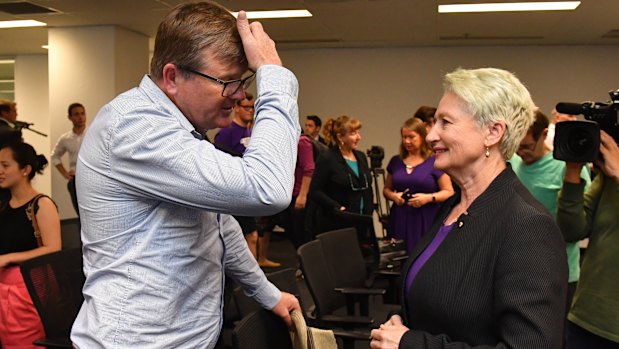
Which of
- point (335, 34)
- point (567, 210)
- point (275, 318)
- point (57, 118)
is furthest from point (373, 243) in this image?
point (57, 118)

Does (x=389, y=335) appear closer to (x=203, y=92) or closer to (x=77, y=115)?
(x=203, y=92)

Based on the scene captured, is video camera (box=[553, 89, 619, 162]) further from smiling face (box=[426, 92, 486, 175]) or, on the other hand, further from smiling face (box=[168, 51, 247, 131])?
smiling face (box=[168, 51, 247, 131])

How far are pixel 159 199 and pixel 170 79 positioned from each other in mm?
232

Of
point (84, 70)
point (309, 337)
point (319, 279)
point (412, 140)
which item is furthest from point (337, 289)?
point (84, 70)

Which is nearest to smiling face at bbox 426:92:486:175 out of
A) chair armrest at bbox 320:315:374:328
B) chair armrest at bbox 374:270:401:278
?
chair armrest at bbox 320:315:374:328

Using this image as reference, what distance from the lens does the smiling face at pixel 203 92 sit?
45.1 inches

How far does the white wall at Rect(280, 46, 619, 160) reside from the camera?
8.91m

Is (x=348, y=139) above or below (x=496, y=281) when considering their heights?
above

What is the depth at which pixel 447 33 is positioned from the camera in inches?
319

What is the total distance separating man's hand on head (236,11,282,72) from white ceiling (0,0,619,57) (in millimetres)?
5144

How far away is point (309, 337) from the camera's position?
1599mm

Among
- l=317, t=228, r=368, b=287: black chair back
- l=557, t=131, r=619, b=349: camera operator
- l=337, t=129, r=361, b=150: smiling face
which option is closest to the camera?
l=557, t=131, r=619, b=349: camera operator

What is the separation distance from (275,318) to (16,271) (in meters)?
1.52

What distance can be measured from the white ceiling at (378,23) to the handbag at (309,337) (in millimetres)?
4916
